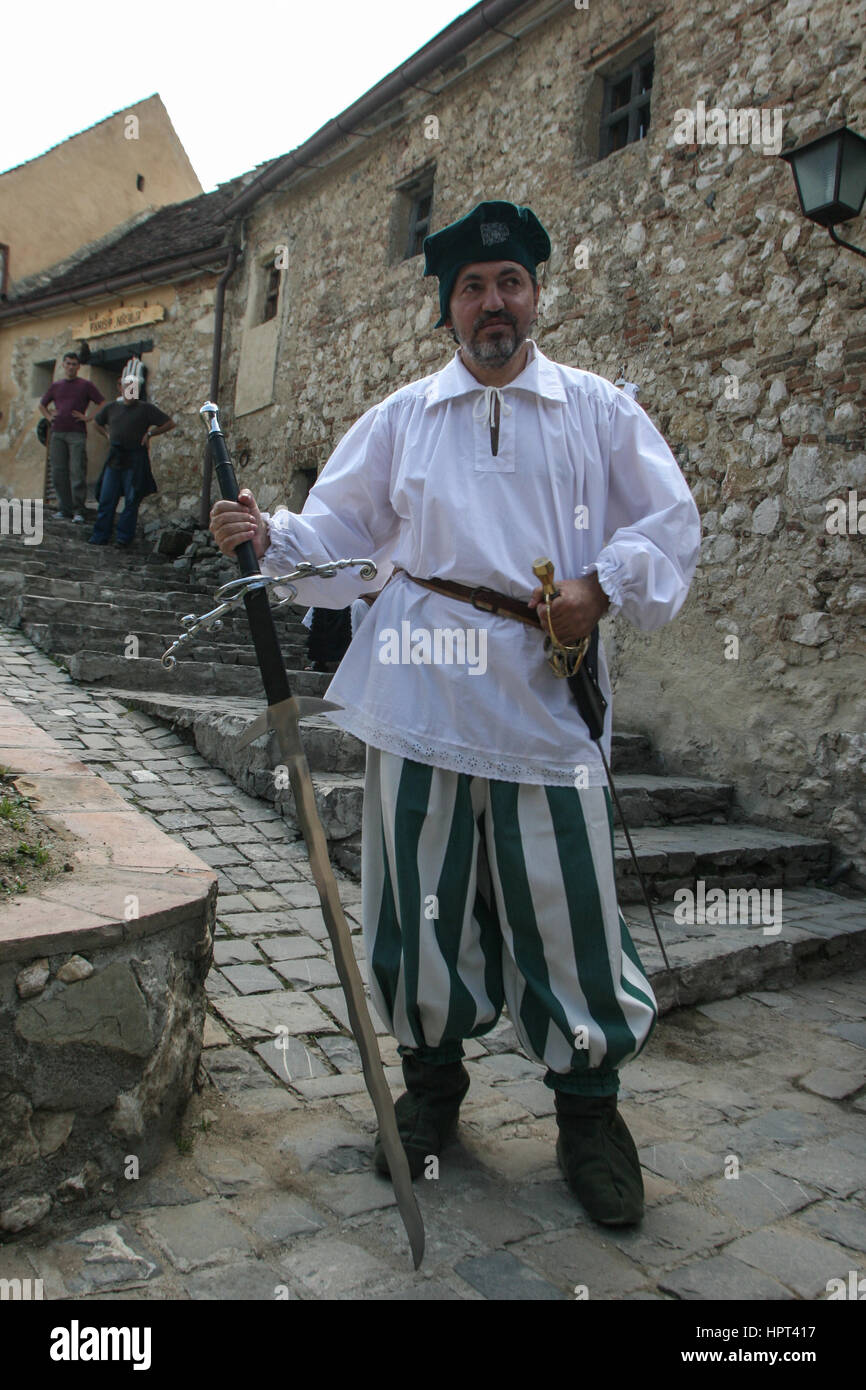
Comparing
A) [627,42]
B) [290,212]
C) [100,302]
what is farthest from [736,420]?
[100,302]

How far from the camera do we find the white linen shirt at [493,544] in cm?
201

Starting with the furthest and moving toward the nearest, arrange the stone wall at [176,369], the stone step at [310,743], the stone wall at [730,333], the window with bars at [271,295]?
the stone wall at [176,369]
the window with bars at [271,295]
the stone wall at [730,333]
the stone step at [310,743]

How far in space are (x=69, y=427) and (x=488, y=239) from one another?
9.77 meters

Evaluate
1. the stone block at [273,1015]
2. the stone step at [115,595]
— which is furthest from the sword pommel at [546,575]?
the stone step at [115,595]

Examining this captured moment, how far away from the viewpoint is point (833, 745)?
16.2 ft

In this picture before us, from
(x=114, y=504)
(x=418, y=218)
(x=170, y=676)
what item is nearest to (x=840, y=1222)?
(x=170, y=676)

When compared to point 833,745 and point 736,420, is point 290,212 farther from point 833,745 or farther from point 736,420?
point 833,745

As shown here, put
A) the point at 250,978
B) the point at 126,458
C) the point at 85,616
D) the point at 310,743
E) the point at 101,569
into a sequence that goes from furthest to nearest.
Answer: the point at 126,458 → the point at 101,569 → the point at 85,616 → the point at 310,743 → the point at 250,978

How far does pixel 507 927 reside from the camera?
2.01 m

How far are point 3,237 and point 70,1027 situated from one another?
17074 millimetres

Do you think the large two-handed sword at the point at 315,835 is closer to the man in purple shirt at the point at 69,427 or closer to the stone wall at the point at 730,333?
the stone wall at the point at 730,333

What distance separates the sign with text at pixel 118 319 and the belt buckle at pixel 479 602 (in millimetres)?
12380

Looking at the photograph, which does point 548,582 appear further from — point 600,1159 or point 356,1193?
point 356,1193

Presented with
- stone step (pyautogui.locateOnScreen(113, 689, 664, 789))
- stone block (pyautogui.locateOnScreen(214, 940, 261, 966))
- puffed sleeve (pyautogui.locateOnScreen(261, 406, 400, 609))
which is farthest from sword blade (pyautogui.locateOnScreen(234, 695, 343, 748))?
stone step (pyautogui.locateOnScreen(113, 689, 664, 789))
